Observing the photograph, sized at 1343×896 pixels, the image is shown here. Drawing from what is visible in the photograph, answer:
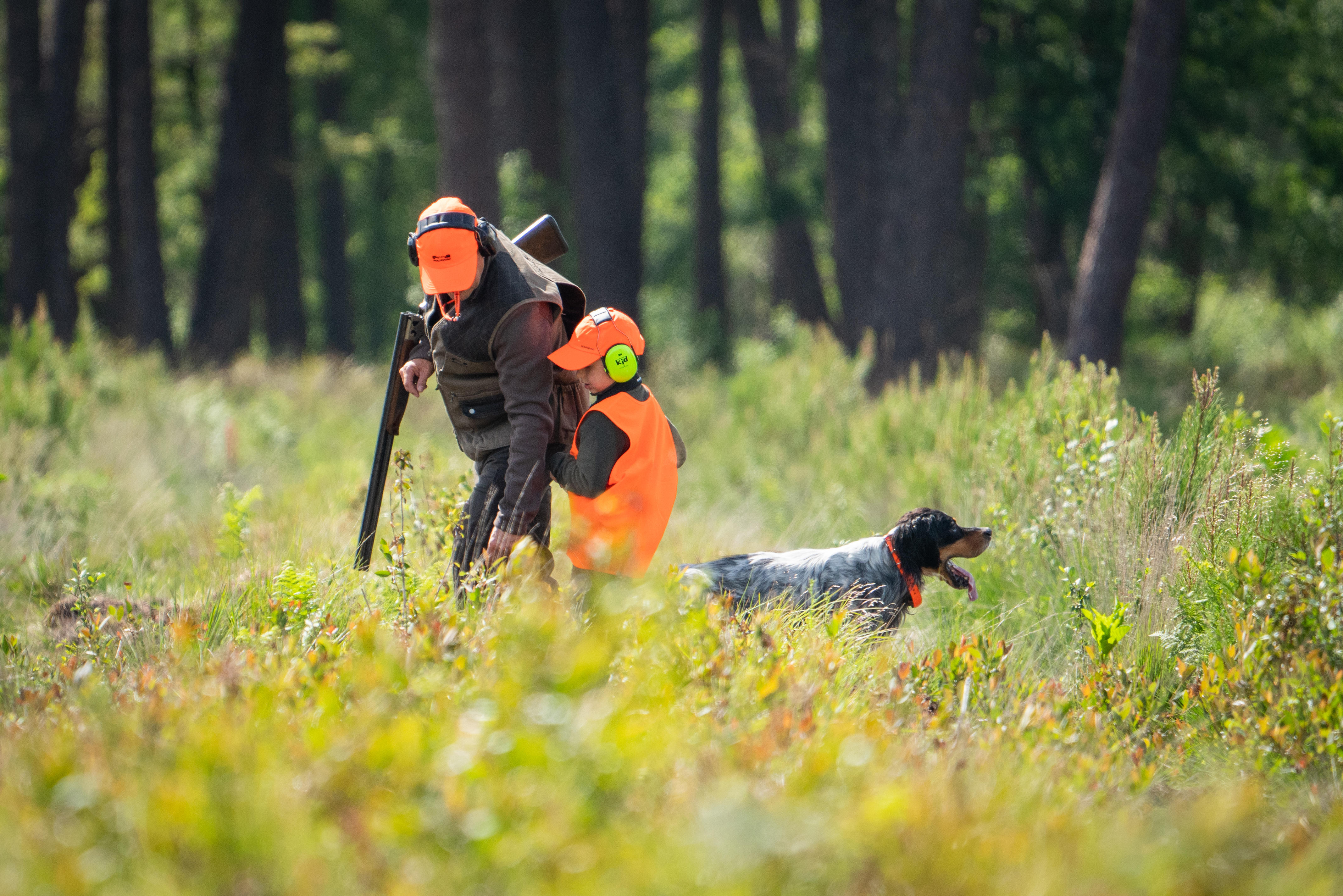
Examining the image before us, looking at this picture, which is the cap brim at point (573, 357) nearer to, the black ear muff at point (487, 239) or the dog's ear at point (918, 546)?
the black ear muff at point (487, 239)

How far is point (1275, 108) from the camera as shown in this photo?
571 inches

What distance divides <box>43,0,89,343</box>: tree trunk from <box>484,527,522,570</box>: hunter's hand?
12.8 meters

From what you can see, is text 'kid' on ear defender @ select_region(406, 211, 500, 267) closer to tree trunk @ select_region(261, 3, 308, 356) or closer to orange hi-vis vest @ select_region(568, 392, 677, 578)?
orange hi-vis vest @ select_region(568, 392, 677, 578)

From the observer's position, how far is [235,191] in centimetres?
1555

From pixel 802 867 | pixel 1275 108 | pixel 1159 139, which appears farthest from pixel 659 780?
pixel 1275 108

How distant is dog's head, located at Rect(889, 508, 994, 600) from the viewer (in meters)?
4.45

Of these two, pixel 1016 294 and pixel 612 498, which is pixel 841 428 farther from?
pixel 1016 294

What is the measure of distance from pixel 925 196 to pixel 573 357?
8.81 metres

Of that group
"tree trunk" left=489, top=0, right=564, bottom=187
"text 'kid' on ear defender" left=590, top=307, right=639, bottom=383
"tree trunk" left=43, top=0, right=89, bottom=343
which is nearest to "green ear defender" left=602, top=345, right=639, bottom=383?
"text 'kid' on ear defender" left=590, top=307, right=639, bottom=383

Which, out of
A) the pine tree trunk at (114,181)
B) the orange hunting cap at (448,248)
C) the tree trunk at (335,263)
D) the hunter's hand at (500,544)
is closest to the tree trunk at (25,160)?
the pine tree trunk at (114,181)

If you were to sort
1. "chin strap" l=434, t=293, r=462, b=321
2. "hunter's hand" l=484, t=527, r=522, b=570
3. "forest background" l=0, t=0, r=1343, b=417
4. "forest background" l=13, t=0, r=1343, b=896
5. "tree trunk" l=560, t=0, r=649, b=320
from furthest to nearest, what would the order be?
1. "tree trunk" l=560, t=0, r=649, b=320
2. "forest background" l=0, t=0, r=1343, b=417
3. "chin strap" l=434, t=293, r=462, b=321
4. "hunter's hand" l=484, t=527, r=522, b=570
5. "forest background" l=13, t=0, r=1343, b=896

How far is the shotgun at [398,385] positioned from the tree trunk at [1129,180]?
7.09m

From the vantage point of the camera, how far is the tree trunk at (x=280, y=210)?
1625cm

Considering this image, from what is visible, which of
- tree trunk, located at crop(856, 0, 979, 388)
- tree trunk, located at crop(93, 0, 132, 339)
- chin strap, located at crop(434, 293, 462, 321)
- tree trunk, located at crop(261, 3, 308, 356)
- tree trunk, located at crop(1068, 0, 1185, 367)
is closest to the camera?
chin strap, located at crop(434, 293, 462, 321)
